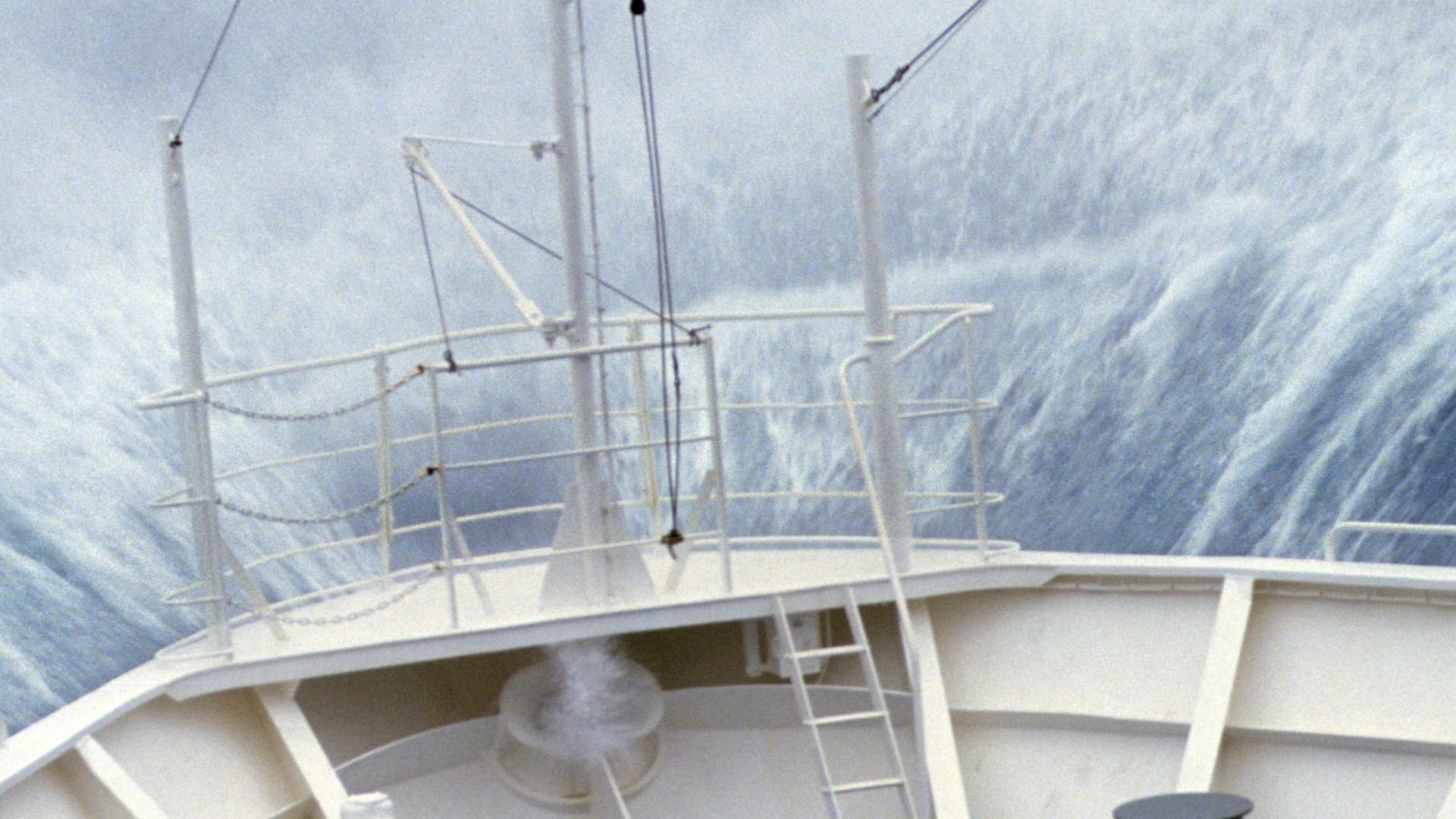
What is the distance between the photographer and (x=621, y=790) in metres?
8.07

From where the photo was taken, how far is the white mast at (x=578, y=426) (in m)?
8.06

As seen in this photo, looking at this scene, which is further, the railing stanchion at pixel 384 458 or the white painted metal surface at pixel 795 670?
the railing stanchion at pixel 384 458

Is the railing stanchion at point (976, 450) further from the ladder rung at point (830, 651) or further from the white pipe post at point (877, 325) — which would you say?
the ladder rung at point (830, 651)

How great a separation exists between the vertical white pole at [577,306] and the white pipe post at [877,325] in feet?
3.46

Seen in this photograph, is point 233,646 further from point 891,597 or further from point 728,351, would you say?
point 728,351

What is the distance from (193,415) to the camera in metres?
7.79

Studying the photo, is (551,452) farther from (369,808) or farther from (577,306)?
(369,808)

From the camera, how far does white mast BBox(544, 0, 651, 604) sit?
26.5ft

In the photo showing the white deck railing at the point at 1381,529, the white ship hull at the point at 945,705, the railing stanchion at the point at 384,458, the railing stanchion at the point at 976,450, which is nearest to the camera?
the white deck railing at the point at 1381,529

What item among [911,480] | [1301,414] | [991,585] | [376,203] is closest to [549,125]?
[376,203]

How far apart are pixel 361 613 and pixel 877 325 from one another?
2.20 metres

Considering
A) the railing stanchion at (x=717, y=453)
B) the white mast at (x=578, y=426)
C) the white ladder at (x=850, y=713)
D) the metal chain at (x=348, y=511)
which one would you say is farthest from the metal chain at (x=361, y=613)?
the white ladder at (x=850, y=713)

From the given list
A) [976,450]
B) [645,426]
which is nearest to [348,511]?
[645,426]

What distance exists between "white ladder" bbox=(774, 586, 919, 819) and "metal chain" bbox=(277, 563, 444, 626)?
4.41 ft
